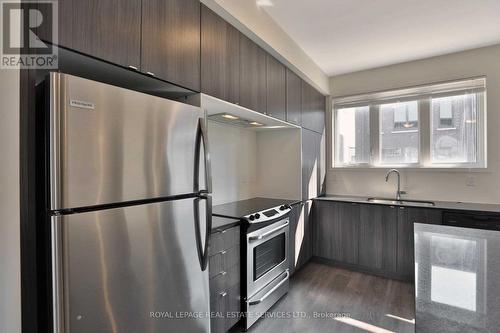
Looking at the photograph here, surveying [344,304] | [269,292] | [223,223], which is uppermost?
[223,223]

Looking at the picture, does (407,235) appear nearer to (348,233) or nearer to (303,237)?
(348,233)

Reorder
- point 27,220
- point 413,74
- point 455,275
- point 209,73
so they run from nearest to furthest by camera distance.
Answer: point 27,220
point 455,275
point 209,73
point 413,74

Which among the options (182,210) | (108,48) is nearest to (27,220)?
(182,210)

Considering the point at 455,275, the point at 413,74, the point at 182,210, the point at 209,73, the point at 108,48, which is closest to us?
the point at 455,275

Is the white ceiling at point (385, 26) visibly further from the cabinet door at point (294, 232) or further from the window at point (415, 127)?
the cabinet door at point (294, 232)

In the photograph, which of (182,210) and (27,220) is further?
(182,210)

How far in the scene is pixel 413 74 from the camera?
3492 millimetres

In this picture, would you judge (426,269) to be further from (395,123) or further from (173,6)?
(395,123)

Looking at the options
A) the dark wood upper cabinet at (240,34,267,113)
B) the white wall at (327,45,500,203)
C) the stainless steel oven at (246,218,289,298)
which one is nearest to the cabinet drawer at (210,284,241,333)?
the stainless steel oven at (246,218,289,298)

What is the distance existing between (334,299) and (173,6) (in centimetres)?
293

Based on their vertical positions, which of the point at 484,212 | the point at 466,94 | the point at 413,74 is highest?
the point at 413,74

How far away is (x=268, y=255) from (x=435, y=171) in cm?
262

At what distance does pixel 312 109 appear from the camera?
12.0 ft

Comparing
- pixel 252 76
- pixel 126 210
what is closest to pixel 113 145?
pixel 126 210
